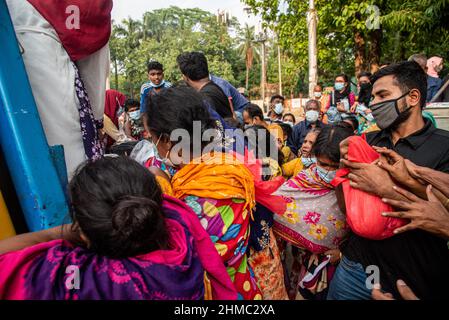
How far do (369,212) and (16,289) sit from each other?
4.41 feet

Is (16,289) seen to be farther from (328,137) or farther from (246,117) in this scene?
(246,117)

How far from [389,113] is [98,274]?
1589 millimetres

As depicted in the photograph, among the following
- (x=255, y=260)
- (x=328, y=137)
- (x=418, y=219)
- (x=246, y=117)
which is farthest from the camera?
(x=246, y=117)

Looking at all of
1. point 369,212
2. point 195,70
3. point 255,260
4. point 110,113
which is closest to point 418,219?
point 369,212

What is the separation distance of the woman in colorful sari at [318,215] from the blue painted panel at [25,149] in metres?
1.44

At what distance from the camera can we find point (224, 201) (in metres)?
1.60

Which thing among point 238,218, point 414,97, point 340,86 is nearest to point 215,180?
point 238,218

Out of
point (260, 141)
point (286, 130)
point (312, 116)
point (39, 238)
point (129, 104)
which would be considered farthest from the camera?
point (129, 104)

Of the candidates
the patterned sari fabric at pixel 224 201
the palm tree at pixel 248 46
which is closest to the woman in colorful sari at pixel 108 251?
the patterned sari fabric at pixel 224 201

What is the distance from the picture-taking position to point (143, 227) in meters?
1.13

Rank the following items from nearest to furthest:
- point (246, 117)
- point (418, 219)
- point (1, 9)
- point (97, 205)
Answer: point (97, 205), point (1, 9), point (418, 219), point (246, 117)

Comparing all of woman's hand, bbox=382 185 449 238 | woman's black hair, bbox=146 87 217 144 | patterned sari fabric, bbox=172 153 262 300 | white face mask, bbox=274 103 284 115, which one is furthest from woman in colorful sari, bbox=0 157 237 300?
white face mask, bbox=274 103 284 115

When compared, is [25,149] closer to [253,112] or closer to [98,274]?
[98,274]

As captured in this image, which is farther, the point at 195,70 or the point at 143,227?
the point at 195,70
